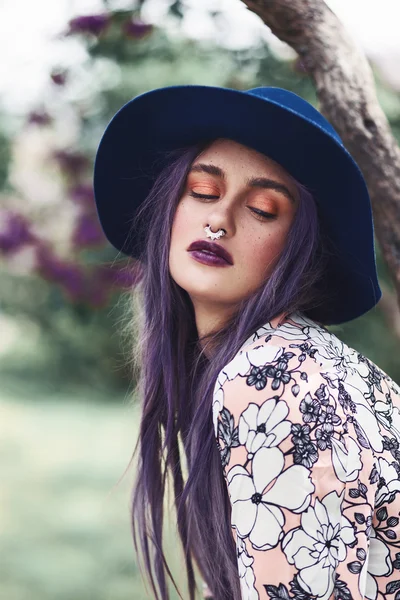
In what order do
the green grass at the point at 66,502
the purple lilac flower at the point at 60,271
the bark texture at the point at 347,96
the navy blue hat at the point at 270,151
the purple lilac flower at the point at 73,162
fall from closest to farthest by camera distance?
the navy blue hat at the point at 270,151, the bark texture at the point at 347,96, the green grass at the point at 66,502, the purple lilac flower at the point at 60,271, the purple lilac flower at the point at 73,162

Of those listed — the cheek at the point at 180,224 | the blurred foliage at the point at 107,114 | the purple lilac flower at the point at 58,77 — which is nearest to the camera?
the cheek at the point at 180,224

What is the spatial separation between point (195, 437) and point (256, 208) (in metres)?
0.53

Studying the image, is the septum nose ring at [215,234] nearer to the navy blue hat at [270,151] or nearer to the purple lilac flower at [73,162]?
the navy blue hat at [270,151]

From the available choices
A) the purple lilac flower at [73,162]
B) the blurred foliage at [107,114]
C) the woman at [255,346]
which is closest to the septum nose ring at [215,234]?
the woman at [255,346]

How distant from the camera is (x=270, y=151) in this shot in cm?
177

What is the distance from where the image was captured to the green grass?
4855 millimetres

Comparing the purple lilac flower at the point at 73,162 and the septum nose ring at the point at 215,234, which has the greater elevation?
the purple lilac flower at the point at 73,162

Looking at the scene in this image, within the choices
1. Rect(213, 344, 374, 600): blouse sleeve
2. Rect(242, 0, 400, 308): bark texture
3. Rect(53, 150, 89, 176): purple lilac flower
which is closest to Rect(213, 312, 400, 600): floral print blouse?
Rect(213, 344, 374, 600): blouse sleeve

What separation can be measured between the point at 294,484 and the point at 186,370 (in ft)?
2.36

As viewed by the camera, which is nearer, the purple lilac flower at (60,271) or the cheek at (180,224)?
the cheek at (180,224)

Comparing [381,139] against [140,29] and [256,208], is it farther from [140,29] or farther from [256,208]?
[140,29]

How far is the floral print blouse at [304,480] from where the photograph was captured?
4.63ft

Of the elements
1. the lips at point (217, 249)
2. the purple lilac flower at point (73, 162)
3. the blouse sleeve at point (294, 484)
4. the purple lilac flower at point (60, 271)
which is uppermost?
the purple lilac flower at point (73, 162)

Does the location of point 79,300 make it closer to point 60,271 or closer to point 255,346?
point 60,271
